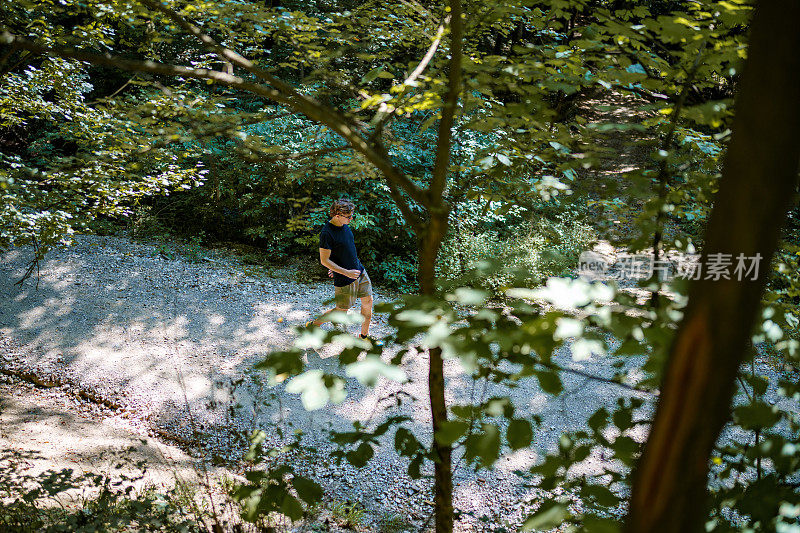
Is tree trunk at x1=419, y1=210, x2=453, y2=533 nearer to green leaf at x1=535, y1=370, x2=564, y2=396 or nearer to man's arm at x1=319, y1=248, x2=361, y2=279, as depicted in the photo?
green leaf at x1=535, y1=370, x2=564, y2=396

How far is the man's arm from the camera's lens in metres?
Answer: 4.72

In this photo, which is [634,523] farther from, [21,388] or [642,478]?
[21,388]

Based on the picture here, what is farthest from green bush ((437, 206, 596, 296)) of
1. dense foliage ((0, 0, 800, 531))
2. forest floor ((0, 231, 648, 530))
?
dense foliage ((0, 0, 800, 531))

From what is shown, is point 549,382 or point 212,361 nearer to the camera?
point 549,382

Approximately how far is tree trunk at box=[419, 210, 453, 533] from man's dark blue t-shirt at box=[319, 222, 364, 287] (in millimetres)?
2970

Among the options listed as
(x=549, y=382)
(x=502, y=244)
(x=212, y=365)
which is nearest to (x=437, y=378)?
(x=549, y=382)

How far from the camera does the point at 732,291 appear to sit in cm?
69

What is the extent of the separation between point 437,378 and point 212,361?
13.2 ft

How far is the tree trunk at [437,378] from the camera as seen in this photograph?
1.80m

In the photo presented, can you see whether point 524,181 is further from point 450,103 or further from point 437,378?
point 437,378

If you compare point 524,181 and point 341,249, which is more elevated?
point 524,181

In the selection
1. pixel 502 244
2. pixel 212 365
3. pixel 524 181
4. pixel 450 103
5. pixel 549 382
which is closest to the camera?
pixel 549 382

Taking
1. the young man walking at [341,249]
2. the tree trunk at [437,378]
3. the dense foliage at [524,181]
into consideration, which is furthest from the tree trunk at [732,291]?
the young man walking at [341,249]

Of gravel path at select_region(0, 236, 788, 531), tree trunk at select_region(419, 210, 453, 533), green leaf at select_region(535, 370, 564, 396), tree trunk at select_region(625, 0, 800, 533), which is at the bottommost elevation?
gravel path at select_region(0, 236, 788, 531)
